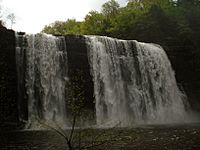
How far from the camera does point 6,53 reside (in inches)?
1027

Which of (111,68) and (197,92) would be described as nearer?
(111,68)

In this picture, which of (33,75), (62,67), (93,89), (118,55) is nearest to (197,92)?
(118,55)

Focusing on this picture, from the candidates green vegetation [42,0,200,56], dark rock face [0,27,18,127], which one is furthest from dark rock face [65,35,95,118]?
green vegetation [42,0,200,56]

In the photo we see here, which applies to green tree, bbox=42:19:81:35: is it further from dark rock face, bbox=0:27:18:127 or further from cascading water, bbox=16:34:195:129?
dark rock face, bbox=0:27:18:127

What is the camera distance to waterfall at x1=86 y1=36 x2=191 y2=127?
28547 mm

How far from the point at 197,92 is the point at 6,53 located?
17.8m

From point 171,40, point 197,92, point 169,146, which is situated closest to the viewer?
point 169,146

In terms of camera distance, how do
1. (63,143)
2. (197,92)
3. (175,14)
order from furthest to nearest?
1. (175,14)
2. (197,92)
3. (63,143)

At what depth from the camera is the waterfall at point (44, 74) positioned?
25750 mm

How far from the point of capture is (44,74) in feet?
88.8

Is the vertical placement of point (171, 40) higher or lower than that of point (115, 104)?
higher

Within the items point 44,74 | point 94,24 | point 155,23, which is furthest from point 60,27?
point 44,74

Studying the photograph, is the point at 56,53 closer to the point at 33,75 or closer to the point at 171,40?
the point at 33,75

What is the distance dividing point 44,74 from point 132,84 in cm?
745
